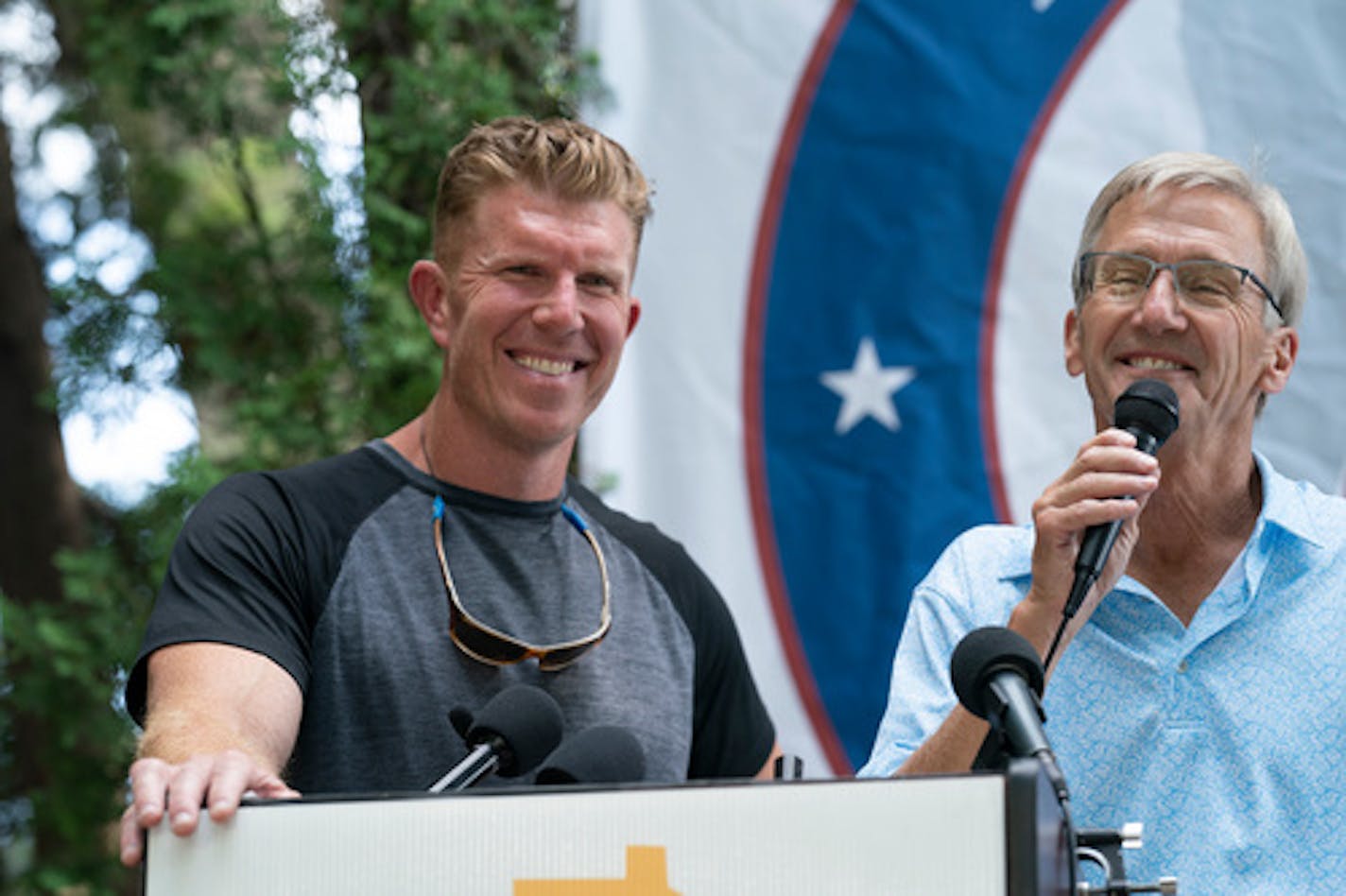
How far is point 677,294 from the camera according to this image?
13.0 ft

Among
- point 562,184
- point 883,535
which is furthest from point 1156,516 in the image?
point 883,535

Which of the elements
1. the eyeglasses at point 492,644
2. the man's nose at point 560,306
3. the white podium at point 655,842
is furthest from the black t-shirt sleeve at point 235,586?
the white podium at point 655,842

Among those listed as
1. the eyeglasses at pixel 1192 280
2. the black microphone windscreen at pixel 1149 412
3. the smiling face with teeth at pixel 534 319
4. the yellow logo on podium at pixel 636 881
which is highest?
the smiling face with teeth at pixel 534 319

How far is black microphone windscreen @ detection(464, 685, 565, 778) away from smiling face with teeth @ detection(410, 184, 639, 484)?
3.11 ft

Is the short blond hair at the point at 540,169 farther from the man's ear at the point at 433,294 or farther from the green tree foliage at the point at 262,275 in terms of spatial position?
the green tree foliage at the point at 262,275

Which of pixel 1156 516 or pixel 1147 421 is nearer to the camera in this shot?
pixel 1147 421

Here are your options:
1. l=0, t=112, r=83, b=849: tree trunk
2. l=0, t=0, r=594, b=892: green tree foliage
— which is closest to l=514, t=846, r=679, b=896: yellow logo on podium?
l=0, t=0, r=594, b=892: green tree foliage

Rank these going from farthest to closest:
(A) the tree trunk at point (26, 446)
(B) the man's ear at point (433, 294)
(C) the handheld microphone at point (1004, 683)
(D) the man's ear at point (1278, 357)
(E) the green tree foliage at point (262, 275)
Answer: (A) the tree trunk at point (26, 446)
(E) the green tree foliage at point (262, 275)
(B) the man's ear at point (433, 294)
(D) the man's ear at point (1278, 357)
(C) the handheld microphone at point (1004, 683)

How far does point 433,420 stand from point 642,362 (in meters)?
1.02

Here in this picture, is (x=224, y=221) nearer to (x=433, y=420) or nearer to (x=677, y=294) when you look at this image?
(x=677, y=294)

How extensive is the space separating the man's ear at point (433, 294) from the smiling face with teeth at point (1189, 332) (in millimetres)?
1082

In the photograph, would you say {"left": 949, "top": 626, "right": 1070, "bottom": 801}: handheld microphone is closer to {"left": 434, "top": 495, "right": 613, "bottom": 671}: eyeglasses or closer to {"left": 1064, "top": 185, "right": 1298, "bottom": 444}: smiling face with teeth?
{"left": 1064, "top": 185, "right": 1298, "bottom": 444}: smiling face with teeth

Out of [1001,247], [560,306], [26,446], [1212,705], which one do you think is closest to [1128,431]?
[1212,705]

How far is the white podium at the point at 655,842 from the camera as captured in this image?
1.58 meters
